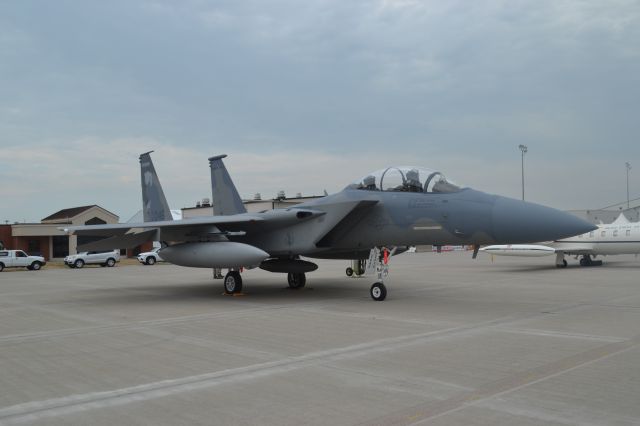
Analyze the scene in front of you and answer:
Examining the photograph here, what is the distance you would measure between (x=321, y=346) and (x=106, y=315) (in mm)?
5243

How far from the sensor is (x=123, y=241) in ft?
48.1

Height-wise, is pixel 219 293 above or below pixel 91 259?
below

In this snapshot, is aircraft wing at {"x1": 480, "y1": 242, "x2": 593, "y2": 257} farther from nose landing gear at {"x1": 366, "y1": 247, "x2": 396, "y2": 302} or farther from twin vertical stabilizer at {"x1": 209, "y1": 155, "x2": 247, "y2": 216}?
nose landing gear at {"x1": 366, "y1": 247, "x2": 396, "y2": 302}

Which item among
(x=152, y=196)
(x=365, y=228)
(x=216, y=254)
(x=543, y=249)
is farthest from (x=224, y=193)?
(x=543, y=249)

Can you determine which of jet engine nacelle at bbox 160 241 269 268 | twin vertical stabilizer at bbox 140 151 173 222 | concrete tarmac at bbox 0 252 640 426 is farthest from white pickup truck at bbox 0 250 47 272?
concrete tarmac at bbox 0 252 640 426

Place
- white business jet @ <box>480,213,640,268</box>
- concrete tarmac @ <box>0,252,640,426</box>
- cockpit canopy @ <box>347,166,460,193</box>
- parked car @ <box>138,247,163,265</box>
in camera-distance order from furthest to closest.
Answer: parked car @ <box>138,247,163,265</box>
white business jet @ <box>480,213,640,268</box>
cockpit canopy @ <box>347,166,460,193</box>
concrete tarmac @ <box>0,252,640,426</box>

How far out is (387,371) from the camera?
541 centimetres

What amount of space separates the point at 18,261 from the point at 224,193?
2018cm

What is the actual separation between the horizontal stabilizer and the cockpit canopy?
18.7ft

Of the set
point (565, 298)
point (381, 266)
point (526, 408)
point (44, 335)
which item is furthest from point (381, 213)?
point (526, 408)

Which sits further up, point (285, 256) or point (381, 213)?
point (381, 213)

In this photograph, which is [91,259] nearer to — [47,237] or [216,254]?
[47,237]

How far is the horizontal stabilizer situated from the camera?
553 inches

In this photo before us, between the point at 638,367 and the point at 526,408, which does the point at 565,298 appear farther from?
the point at 526,408
